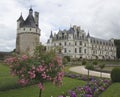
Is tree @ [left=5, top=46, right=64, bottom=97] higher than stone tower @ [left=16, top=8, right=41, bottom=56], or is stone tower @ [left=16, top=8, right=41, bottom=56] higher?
stone tower @ [left=16, top=8, right=41, bottom=56]

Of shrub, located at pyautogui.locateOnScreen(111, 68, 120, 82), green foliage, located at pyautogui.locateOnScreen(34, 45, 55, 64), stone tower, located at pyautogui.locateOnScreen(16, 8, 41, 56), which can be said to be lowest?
shrub, located at pyautogui.locateOnScreen(111, 68, 120, 82)

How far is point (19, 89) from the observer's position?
12.2 m

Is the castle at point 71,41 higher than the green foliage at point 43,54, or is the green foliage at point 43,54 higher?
the castle at point 71,41

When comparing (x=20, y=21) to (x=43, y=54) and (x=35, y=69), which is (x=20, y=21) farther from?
(x=35, y=69)

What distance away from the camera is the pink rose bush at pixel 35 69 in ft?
23.8

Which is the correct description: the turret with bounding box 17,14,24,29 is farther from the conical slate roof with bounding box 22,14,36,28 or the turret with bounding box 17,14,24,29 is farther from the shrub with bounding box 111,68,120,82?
the shrub with bounding box 111,68,120,82

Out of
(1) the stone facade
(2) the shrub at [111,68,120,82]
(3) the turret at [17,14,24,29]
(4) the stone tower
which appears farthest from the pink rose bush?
(1) the stone facade

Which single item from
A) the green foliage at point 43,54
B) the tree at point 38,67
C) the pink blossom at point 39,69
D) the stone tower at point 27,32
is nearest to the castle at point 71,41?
the stone tower at point 27,32

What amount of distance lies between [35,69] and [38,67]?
0.41 feet

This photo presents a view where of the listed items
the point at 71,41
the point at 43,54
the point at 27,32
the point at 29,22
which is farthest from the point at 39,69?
the point at 71,41

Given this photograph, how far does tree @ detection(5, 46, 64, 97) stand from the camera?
23.9ft

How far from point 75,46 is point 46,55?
59.2 meters

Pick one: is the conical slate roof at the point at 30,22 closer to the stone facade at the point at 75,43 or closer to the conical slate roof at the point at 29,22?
the conical slate roof at the point at 29,22

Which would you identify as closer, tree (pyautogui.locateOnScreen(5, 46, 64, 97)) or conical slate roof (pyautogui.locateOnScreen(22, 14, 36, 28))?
tree (pyautogui.locateOnScreen(5, 46, 64, 97))
